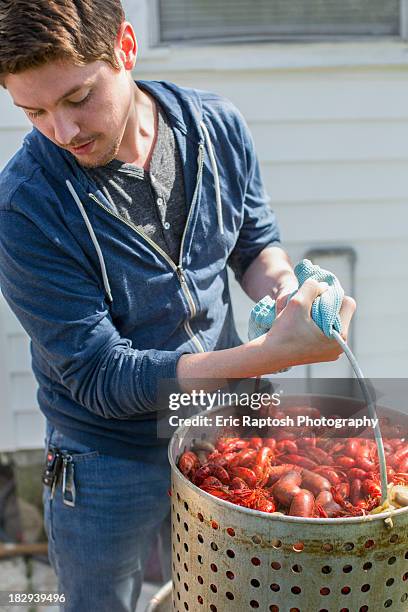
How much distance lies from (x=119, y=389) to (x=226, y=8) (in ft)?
6.53

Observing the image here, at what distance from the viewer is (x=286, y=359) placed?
1576 millimetres

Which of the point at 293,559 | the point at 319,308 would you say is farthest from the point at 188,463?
the point at 319,308

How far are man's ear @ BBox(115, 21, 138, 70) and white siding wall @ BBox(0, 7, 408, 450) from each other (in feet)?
4.11

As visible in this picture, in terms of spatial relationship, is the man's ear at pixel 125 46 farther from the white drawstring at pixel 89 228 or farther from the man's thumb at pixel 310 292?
the man's thumb at pixel 310 292

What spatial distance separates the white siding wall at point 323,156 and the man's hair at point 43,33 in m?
1.46

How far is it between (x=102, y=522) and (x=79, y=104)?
1118 millimetres

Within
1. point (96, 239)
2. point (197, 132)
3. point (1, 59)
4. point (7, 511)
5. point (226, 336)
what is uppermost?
point (1, 59)

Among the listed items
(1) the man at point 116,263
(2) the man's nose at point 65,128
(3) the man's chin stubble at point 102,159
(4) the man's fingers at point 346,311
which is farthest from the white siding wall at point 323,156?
(4) the man's fingers at point 346,311

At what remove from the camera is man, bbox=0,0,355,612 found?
1.59m

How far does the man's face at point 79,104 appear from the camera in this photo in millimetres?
1573

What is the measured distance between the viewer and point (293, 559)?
1.30 meters

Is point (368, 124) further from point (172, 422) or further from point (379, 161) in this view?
point (172, 422)

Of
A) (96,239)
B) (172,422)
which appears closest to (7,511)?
(172,422)

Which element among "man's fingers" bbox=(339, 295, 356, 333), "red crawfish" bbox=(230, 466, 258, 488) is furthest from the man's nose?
"red crawfish" bbox=(230, 466, 258, 488)
